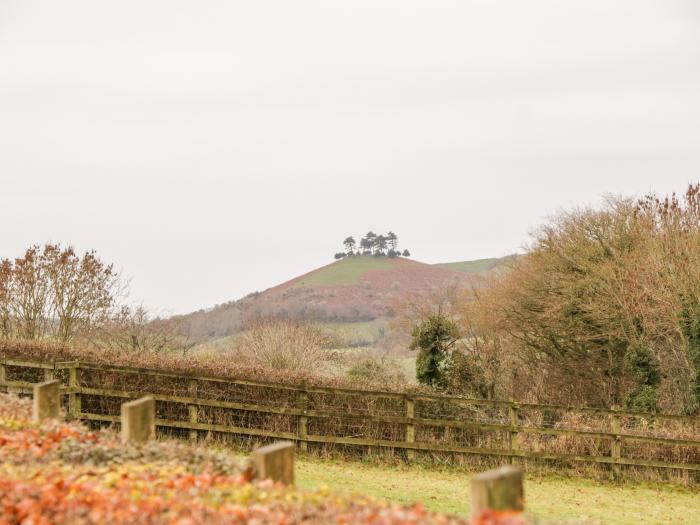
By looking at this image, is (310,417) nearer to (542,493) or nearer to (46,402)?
(542,493)

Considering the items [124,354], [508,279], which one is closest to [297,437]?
[124,354]

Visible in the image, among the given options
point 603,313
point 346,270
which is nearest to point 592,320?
point 603,313

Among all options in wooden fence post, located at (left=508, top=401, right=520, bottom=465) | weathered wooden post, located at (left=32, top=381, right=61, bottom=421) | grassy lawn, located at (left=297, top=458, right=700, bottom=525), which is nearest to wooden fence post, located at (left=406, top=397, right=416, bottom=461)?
grassy lawn, located at (left=297, top=458, right=700, bottom=525)

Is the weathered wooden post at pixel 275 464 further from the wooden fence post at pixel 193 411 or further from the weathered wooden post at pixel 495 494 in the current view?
the wooden fence post at pixel 193 411

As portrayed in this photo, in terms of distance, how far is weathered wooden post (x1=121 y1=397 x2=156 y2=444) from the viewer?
27.1ft

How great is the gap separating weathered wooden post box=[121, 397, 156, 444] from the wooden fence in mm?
8280

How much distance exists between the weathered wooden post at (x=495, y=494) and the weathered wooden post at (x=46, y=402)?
20.9 feet

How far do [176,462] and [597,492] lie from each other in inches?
424

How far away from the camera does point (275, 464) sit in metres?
6.71

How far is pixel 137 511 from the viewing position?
6.09 metres

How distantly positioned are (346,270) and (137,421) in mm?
92252

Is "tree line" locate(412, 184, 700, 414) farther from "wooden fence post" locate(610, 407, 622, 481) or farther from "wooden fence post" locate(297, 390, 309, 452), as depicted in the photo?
"wooden fence post" locate(297, 390, 309, 452)

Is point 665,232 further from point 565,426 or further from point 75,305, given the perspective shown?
point 75,305

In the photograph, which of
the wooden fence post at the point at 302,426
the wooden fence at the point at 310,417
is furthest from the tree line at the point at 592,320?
the wooden fence post at the point at 302,426
